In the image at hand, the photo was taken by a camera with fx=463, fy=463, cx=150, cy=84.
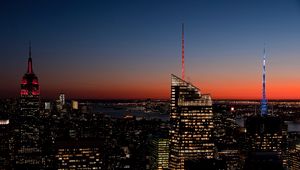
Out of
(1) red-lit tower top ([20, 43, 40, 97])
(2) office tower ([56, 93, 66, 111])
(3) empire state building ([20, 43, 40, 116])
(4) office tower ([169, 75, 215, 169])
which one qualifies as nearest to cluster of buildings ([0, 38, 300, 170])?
(4) office tower ([169, 75, 215, 169])

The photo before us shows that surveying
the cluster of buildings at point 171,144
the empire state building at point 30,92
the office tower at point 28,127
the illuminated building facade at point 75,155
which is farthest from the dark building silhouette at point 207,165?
the empire state building at point 30,92

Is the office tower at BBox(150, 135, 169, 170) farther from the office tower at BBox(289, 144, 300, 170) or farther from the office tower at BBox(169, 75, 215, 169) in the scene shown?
the office tower at BBox(289, 144, 300, 170)

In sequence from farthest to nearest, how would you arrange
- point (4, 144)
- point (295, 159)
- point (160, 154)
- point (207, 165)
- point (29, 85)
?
point (29, 85)
point (4, 144)
point (160, 154)
point (295, 159)
point (207, 165)

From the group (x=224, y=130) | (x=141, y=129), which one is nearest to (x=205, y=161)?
(x=224, y=130)

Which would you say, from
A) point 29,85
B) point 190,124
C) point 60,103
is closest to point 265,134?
point 190,124

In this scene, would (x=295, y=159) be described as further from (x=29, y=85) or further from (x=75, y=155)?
(x=29, y=85)

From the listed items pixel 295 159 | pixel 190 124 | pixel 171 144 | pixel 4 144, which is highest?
pixel 190 124

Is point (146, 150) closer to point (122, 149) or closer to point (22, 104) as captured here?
point (122, 149)
